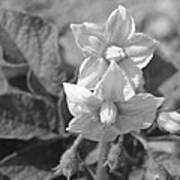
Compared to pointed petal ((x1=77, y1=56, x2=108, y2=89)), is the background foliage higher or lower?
lower

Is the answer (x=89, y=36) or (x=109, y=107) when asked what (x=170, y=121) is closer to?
(x=109, y=107)

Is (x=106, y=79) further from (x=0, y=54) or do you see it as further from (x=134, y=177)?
(x=0, y=54)

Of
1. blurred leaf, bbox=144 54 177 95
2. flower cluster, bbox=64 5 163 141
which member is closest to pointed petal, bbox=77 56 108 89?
flower cluster, bbox=64 5 163 141

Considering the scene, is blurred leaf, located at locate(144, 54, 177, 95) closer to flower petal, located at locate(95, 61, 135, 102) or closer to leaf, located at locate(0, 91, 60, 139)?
leaf, located at locate(0, 91, 60, 139)

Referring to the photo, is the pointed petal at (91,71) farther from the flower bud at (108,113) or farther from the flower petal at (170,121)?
the flower petal at (170,121)

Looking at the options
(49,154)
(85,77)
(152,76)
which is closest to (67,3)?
(152,76)

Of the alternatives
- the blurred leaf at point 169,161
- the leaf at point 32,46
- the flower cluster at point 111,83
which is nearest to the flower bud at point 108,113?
the flower cluster at point 111,83

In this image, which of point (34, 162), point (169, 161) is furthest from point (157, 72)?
point (34, 162)
